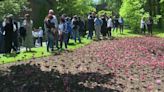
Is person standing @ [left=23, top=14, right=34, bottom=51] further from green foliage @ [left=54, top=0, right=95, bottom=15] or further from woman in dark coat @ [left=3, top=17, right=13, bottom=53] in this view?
green foliage @ [left=54, top=0, right=95, bottom=15]

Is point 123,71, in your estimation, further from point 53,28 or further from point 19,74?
point 53,28

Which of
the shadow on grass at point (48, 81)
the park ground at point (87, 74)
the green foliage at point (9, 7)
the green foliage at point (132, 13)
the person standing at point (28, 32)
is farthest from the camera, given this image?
the green foliage at point (132, 13)

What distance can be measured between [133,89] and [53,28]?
12120mm

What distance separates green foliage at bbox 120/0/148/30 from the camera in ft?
199

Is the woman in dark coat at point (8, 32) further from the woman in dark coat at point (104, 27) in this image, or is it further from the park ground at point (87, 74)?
the woman in dark coat at point (104, 27)

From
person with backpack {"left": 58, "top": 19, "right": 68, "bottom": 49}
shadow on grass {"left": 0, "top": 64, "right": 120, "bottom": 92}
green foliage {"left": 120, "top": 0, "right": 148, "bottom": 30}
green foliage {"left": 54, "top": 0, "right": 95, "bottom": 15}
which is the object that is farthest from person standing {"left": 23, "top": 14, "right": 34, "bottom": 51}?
green foliage {"left": 54, "top": 0, "right": 95, "bottom": 15}

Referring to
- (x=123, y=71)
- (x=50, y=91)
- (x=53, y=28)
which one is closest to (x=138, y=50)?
(x=53, y=28)

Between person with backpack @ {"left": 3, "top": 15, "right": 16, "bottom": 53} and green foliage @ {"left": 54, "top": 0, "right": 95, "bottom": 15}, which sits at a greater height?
person with backpack @ {"left": 3, "top": 15, "right": 16, "bottom": 53}

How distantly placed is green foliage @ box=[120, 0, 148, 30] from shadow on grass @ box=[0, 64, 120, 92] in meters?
44.2

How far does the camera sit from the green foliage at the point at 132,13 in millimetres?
60531

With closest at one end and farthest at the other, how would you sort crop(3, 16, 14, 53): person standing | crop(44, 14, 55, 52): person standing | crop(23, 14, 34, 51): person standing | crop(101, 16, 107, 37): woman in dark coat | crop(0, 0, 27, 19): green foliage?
crop(3, 16, 14, 53): person standing, crop(44, 14, 55, 52): person standing, crop(23, 14, 34, 51): person standing, crop(101, 16, 107, 37): woman in dark coat, crop(0, 0, 27, 19): green foliage

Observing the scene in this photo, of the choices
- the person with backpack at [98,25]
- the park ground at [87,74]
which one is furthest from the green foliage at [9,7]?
the park ground at [87,74]

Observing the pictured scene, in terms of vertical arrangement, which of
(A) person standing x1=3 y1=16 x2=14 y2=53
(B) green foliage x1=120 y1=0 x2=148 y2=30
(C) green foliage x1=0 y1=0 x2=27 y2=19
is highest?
(A) person standing x1=3 y1=16 x2=14 y2=53

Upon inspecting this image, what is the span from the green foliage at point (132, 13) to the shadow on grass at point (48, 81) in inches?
1739
